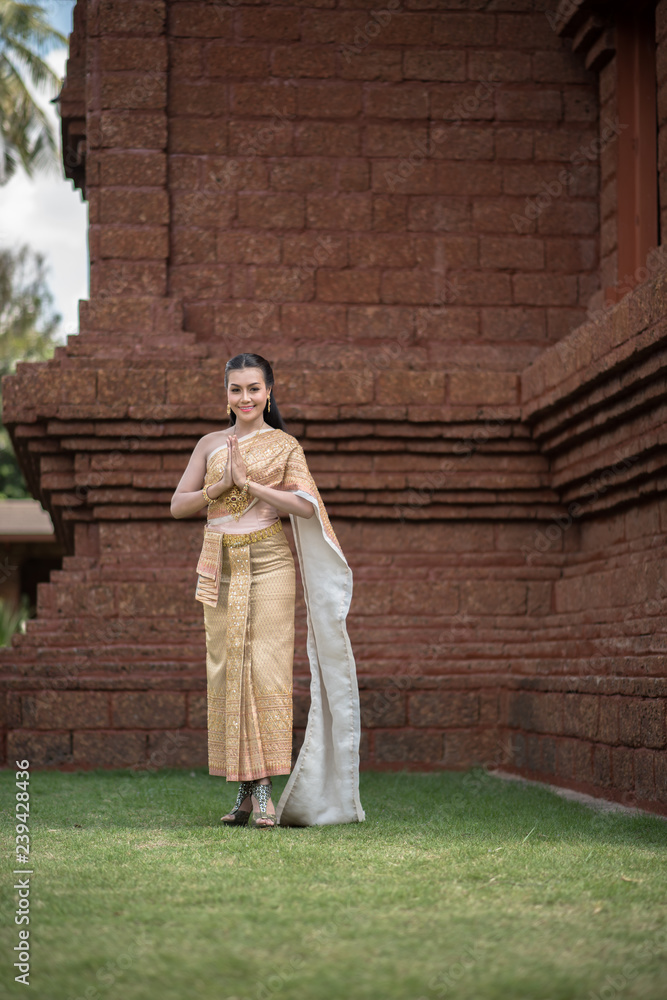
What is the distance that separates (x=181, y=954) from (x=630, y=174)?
591 cm

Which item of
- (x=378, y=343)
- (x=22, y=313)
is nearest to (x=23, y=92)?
(x=22, y=313)

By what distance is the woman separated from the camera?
14.4 feet

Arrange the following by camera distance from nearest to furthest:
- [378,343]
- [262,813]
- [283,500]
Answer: [262,813]
[283,500]
[378,343]

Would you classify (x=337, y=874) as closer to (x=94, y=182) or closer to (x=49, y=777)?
(x=49, y=777)

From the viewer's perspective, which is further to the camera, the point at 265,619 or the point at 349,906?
the point at 265,619

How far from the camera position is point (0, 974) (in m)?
2.37

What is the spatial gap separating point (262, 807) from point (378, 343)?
3.73 m

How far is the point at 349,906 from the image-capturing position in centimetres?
288

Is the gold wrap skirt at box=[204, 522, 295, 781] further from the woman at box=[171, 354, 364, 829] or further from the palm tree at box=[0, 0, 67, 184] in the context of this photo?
the palm tree at box=[0, 0, 67, 184]

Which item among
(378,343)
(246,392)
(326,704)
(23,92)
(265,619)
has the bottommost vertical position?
(326,704)

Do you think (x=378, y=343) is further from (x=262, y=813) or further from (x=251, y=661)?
(x=262, y=813)

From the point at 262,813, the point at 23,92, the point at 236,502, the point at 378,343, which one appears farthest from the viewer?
the point at 23,92

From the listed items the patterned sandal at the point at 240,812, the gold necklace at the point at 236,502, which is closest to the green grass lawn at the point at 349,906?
the patterned sandal at the point at 240,812

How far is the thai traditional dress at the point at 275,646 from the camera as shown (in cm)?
438
